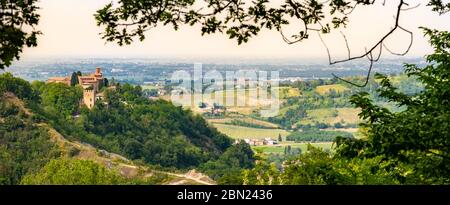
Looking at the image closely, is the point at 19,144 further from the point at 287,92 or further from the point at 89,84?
the point at 287,92

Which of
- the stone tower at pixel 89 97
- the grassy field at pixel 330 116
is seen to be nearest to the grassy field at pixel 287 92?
the grassy field at pixel 330 116

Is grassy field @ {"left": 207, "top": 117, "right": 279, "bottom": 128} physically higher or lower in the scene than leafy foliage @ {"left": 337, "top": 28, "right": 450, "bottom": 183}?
lower

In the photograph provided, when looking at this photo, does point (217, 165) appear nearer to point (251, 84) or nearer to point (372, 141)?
point (251, 84)

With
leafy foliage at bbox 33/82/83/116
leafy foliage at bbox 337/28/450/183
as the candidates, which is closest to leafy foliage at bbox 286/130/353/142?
leafy foliage at bbox 33/82/83/116

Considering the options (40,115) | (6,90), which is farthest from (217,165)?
(6,90)

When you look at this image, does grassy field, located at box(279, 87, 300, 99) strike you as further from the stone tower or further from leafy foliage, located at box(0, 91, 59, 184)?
leafy foliage, located at box(0, 91, 59, 184)

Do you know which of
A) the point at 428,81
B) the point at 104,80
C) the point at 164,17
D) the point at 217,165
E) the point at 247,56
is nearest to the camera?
the point at 164,17

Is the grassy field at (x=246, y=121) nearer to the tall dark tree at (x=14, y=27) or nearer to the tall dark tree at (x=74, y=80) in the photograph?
the tall dark tree at (x=74, y=80)
